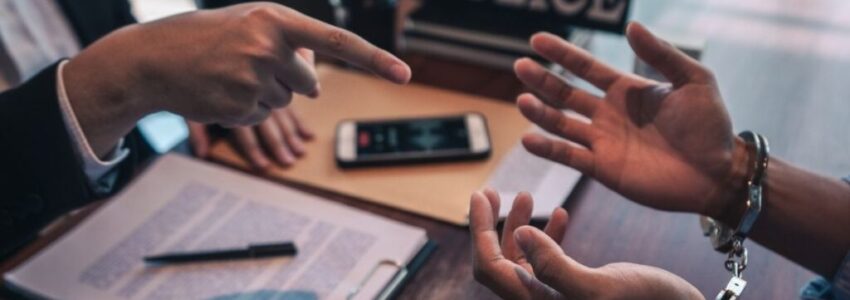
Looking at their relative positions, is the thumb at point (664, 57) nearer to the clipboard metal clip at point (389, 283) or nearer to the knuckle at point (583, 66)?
the knuckle at point (583, 66)

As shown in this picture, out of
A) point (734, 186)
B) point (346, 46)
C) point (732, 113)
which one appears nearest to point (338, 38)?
point (346, 46)

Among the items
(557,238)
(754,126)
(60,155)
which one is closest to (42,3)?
(60,155)

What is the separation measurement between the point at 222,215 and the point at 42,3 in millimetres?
325

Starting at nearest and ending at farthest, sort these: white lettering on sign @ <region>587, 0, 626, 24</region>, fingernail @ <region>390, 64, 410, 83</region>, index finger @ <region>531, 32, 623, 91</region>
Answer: fingernail @ <region>390, 64, 410, 83</region>, index finger @ <region>531, 32, 623, 91</region>, white lettering on sign @ <region>587, 0, 626, 24</region>

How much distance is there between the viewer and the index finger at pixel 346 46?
1.76ft

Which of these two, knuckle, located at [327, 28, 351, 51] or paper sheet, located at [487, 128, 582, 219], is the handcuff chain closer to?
paper sheet, located at [487, 128, 582, 219]

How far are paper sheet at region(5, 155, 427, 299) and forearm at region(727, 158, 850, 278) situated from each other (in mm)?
317

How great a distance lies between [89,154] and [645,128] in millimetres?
501

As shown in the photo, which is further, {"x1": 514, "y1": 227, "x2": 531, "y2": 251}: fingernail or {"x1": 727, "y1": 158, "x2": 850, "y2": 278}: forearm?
{"x1": 727, "y1": 158, "x2": 850, "y2": 278}: forearm

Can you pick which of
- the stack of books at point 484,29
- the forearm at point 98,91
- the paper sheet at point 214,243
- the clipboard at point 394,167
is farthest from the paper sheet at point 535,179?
the forearm at point 98,91

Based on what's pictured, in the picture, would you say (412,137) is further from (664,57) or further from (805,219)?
(805,219)

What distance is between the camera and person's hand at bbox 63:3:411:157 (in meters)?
0.54

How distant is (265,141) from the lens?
0.75m

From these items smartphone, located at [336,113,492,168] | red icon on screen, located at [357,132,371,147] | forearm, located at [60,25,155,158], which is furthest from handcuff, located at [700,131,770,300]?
forearm, located at [60,25,155,158]
